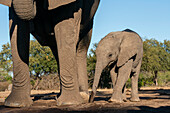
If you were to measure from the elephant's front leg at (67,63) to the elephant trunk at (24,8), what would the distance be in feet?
2.43

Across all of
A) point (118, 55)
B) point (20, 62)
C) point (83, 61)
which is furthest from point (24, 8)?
point (83, 61)

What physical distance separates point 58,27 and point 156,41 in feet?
109

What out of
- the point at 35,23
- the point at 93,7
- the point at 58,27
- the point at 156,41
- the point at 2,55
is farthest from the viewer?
the point at 156,41

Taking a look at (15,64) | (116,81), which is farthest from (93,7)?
(15,64)

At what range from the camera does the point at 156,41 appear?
115 ft

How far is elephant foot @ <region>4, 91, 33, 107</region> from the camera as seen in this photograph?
3.83m

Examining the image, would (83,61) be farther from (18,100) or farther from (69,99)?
(18,100)

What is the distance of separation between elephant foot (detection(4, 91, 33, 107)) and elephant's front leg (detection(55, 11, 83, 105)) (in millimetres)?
578

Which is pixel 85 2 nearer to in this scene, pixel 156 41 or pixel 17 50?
pixel 17 50

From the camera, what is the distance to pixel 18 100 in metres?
3.89

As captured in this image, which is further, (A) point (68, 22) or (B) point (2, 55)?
(B) point (2, 55)

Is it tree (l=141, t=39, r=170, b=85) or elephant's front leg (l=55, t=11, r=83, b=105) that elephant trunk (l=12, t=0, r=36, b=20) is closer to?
elephant's front leg (l=55, t=11, r=83, b=105)

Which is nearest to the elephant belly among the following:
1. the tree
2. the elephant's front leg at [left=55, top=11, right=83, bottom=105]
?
the elephant's front leg at [left=55, top=11, right=83, bottom=105]

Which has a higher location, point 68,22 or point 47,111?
point 68,22
